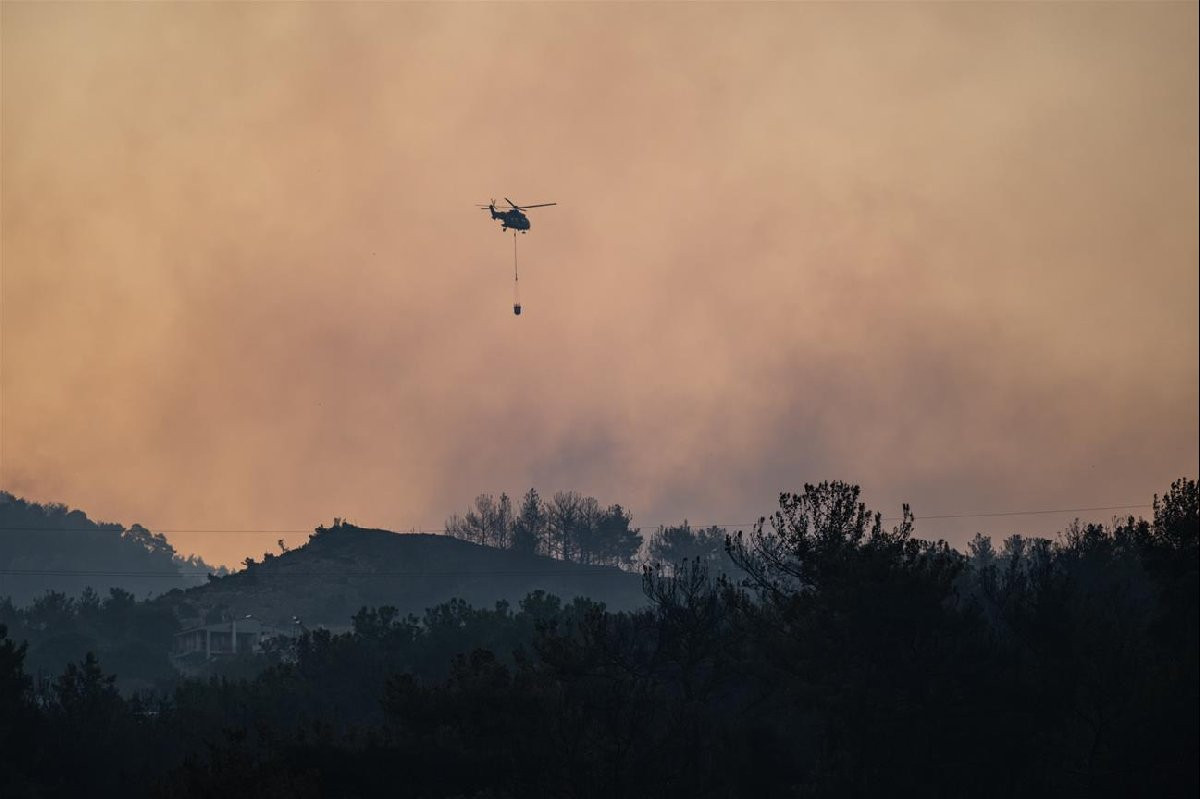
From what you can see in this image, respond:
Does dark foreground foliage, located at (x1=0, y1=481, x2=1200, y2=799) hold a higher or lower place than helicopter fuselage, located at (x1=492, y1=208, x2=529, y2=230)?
lower

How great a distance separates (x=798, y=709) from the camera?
55.9m

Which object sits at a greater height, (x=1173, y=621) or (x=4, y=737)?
(x=1173, y=621)

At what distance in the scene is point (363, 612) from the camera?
335 feet

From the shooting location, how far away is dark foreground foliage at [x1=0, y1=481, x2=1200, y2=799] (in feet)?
149

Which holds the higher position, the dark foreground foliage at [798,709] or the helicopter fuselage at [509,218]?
the helicopter fuselage at [509,218]

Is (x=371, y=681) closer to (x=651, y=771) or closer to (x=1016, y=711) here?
(x=651, y=771)

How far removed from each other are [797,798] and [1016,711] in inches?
369

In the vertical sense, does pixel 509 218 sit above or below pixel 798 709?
above

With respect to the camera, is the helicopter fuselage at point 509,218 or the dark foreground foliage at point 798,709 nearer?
the dark foreground foliage at point 798,709

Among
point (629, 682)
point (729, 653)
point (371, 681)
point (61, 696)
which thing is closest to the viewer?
point (629, 682)

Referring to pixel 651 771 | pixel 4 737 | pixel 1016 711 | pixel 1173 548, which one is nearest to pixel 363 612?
pixel 4 737

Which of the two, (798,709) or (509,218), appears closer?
(798,709)

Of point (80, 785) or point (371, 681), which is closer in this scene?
point (80, 785)

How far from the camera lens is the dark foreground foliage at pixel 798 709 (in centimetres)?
4544
